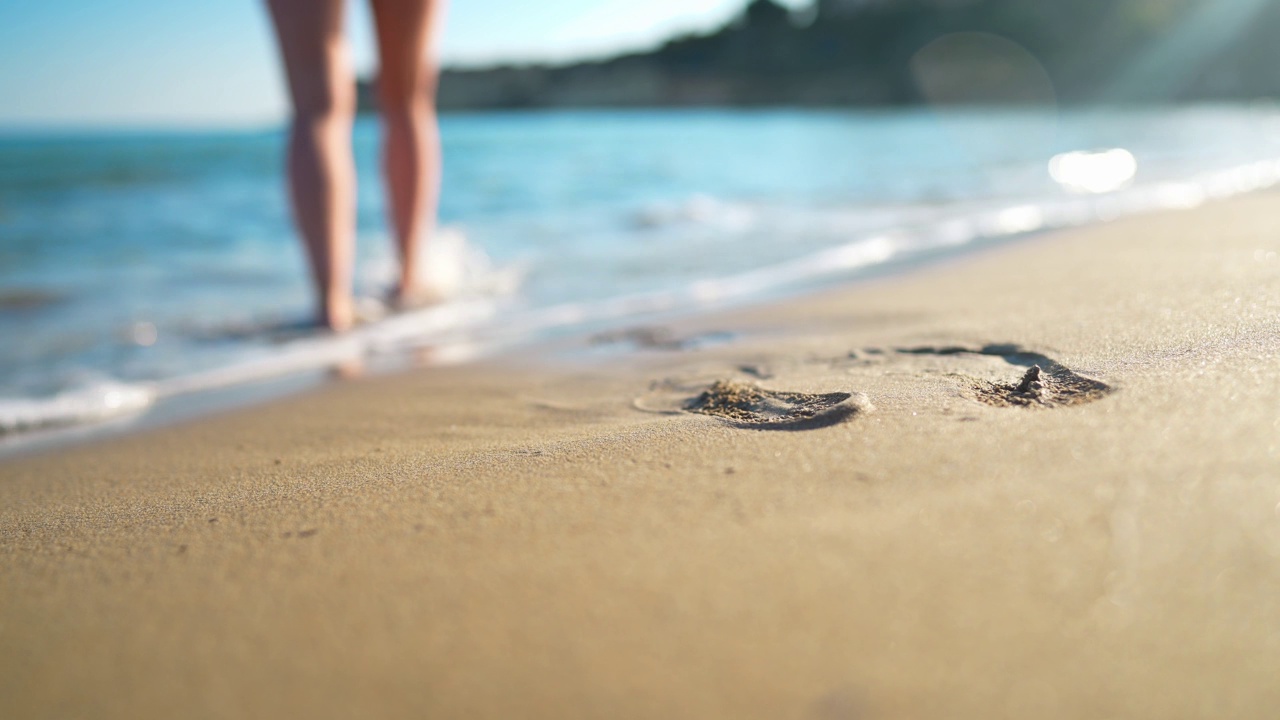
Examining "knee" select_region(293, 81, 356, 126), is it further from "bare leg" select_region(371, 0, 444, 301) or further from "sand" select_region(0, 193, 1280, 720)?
"sand" select_region(0, 193, 1280, 720)

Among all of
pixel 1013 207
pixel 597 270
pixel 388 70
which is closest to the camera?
pixel 388 70

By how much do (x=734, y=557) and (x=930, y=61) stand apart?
47951 mm

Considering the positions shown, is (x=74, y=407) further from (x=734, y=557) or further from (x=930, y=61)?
(x=930, y=61)

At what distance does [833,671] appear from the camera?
0.58 m

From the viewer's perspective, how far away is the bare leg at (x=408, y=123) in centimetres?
280

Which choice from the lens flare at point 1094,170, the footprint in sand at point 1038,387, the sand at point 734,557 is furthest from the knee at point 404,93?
the lens flare at point 1094,170

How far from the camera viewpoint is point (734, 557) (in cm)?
72

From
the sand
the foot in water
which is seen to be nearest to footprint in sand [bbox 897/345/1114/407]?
the sand

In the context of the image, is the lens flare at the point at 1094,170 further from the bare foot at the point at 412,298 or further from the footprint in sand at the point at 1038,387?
the footprint in sand at the point at 1038,387

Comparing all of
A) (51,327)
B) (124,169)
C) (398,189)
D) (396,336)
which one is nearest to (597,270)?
(398,189)

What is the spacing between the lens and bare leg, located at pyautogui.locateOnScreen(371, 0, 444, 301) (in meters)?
2.80

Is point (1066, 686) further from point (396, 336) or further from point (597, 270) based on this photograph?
point (597, 270)

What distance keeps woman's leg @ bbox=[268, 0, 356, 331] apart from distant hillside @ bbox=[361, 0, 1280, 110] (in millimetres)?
33298

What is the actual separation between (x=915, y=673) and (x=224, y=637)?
54 cm
